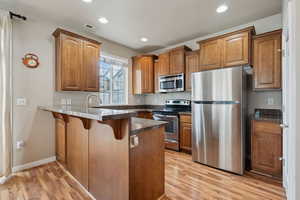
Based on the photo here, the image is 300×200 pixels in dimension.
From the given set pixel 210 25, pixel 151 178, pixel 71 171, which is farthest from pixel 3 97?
pixel 210 25

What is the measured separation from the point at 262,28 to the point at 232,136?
2202mm

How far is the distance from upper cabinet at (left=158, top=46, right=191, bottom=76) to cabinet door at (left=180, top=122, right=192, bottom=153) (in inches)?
54.0

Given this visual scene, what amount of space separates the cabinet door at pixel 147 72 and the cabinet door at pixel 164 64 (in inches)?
11.6

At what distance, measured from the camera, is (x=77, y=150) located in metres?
2.04

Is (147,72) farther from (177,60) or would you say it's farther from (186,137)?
(186,137)

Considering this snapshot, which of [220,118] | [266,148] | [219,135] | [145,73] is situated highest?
[145,73]

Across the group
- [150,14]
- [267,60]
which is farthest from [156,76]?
[267,60]

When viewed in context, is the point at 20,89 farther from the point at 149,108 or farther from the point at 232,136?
the point at 232,136

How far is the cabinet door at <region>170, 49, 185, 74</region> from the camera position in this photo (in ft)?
11.8

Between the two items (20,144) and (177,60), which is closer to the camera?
(20,144)

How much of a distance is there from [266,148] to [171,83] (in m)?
2.36

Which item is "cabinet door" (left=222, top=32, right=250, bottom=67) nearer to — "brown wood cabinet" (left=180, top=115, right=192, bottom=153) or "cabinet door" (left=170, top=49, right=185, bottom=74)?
"cabinet door" (left=170, top=49, right=185, bottom=74)

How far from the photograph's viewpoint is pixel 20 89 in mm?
2514

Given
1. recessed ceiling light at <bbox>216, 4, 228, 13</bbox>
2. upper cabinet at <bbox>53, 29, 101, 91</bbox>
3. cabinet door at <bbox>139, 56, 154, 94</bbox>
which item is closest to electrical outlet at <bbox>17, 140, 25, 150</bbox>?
upper cabinet at <bbox>53, 29, 101, 91</bbox>
